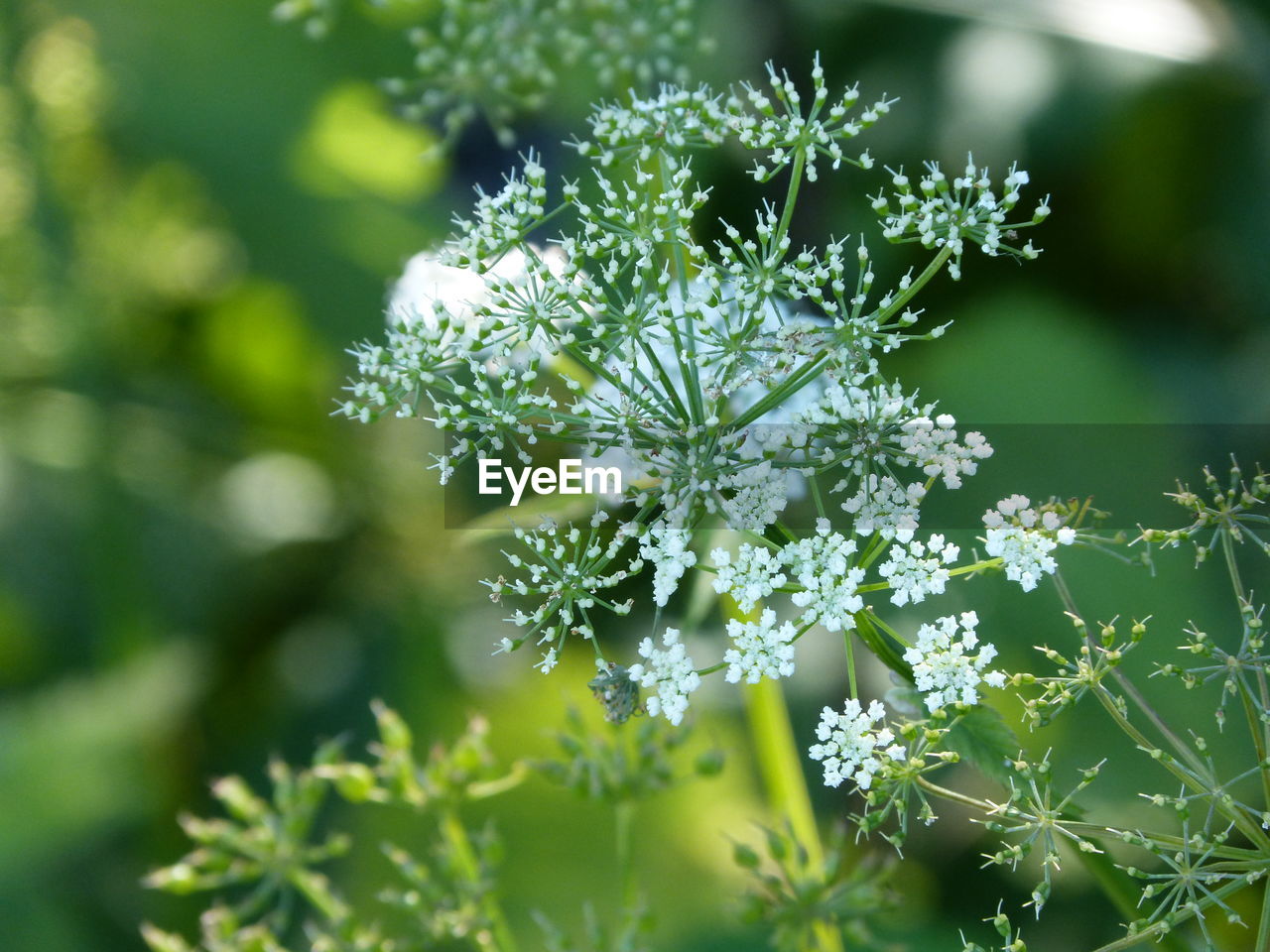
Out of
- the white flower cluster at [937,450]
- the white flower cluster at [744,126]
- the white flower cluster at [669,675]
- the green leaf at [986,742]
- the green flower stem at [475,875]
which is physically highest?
the white flower cluster at [744,126]

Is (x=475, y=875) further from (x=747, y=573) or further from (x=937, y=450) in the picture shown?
(x=937, y=450)

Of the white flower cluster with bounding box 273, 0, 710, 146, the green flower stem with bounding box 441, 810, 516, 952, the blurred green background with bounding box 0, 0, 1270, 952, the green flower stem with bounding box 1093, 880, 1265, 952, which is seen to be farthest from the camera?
the blurred green background with bounding box 0, 0, 1270, 952

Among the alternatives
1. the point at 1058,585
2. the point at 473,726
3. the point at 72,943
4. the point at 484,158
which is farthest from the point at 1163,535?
the point at 72,943

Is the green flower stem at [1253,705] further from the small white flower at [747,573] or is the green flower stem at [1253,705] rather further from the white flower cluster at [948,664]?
the small white flower at [747,573]

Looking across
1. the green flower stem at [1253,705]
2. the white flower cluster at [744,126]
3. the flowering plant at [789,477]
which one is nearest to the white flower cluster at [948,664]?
the flowering plant at [789,477]

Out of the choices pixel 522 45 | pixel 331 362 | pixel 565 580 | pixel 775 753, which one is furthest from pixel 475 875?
pixel 331 362

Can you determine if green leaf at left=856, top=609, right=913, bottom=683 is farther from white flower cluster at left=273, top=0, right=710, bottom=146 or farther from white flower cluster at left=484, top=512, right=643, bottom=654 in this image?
white flower cluster at left=273, top=0, right=710, bottom=146

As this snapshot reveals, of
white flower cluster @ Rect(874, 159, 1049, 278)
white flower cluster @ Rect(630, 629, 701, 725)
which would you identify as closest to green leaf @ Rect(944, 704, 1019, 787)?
white flower cluster @ Rect(630, 629, 701, 725)
